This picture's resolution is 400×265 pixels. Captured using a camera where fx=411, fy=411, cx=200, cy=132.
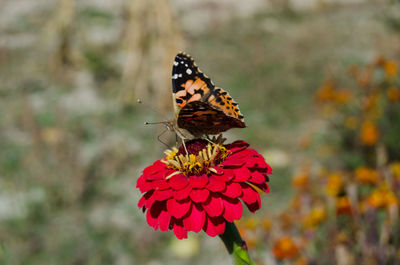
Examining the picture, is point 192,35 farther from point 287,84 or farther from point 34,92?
point 34,92

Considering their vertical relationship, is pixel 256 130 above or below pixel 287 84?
below

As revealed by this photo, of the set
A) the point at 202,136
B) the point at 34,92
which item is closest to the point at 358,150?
the point at 202,136

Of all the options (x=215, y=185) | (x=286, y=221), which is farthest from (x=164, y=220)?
(x=286, y=221)

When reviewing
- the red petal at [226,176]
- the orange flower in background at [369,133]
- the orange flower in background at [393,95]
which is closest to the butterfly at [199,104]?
the red petal at [226,176]

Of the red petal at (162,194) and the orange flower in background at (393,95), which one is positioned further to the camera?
the orange flower in background at (393,95)

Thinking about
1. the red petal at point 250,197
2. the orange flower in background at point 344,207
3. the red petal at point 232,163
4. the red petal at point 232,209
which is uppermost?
the orange flower in background at point 344,207

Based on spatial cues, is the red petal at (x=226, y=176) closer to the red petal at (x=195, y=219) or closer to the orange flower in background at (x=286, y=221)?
the red petal at (x=195, y=219)
